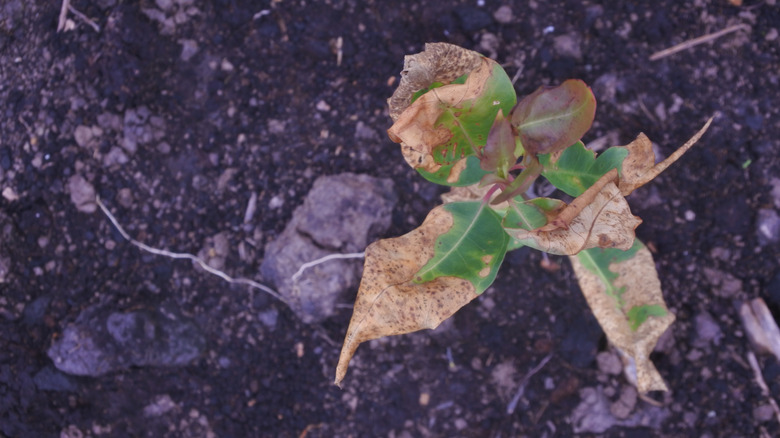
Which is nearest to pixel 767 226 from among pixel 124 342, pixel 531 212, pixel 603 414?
pixel 603 414

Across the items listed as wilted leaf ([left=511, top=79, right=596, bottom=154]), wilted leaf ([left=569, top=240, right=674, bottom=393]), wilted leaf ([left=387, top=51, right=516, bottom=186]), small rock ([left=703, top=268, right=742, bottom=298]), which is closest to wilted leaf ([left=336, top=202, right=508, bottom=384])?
wilted leaf ([left=387, top=51, right=516, bottom=186])

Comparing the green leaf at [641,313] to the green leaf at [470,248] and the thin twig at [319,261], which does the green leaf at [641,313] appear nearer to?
the green leaf at [470,248]

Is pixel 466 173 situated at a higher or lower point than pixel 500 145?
lower

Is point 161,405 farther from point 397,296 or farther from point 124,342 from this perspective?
point 397,296

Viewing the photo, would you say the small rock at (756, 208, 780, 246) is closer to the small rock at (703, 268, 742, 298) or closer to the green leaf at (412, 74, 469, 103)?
the small rock at (703, 268, 742, 298)

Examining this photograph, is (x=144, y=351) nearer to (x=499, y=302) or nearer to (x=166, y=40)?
(x=166, y=40)
